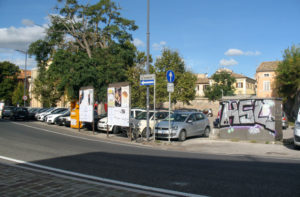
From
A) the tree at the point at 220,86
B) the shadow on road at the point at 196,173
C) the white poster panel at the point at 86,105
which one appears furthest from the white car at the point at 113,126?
the tree at the point at 220,86

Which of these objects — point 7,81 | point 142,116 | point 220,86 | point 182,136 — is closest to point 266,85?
point 220,86

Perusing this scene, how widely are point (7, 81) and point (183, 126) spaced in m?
61.3

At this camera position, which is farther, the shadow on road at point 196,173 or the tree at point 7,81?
the tree at point 7,81

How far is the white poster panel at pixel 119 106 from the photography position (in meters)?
16.1

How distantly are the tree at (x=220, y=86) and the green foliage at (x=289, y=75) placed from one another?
46971 millimetres

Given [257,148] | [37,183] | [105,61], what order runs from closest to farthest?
[37,183]
[257,148]
[105,61]

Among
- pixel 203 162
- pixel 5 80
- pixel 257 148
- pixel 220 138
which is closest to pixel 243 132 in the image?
pixel 220 138

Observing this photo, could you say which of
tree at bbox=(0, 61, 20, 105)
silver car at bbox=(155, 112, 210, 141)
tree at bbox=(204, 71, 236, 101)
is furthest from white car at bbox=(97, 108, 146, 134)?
tree at bbox=(204, 71, 236, 101)

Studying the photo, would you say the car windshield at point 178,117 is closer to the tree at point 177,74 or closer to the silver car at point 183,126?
the silver car at point 183,126

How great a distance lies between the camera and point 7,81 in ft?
218

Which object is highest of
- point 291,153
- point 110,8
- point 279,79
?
point 110,8

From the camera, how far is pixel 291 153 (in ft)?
37.7

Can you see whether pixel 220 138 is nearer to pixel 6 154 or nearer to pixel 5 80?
pixel 6 154

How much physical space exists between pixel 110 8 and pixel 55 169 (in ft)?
90.8
